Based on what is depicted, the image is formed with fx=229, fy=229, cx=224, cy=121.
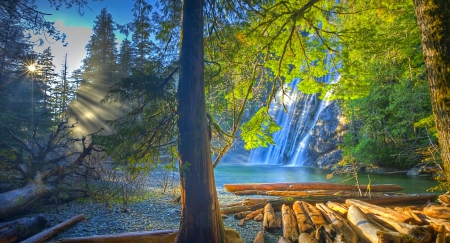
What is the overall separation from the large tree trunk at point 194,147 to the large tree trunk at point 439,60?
10.7 feet

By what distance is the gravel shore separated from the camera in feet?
18.1

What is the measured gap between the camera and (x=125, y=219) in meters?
6.55

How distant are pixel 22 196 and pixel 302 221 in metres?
8.18

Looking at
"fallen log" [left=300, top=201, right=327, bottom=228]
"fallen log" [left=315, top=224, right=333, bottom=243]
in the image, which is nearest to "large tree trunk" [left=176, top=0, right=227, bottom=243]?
"fallen log" [left=315, top=224, right=333, bottom=243]

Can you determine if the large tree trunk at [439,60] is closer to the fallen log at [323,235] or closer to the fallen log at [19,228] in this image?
the fallen log at [323,235]

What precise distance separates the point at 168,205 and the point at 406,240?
7.29m

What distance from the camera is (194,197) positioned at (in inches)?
138

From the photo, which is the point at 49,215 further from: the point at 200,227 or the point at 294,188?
the point at 294,188


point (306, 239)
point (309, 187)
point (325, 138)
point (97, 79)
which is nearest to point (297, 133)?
point (325, 138)

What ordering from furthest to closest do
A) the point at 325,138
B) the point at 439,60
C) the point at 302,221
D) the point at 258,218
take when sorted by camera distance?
the point at 325,138 → the point at 258,218 → the point at 302,221 → the point at 439,60

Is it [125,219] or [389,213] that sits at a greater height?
[389,213]

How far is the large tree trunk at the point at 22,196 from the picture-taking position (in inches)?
251

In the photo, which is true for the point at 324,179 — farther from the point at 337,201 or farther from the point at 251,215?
the point at 251,215

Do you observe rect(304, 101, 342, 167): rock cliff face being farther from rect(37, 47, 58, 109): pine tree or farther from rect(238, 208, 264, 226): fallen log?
rect(37, 47, 58, 109): pine tree
